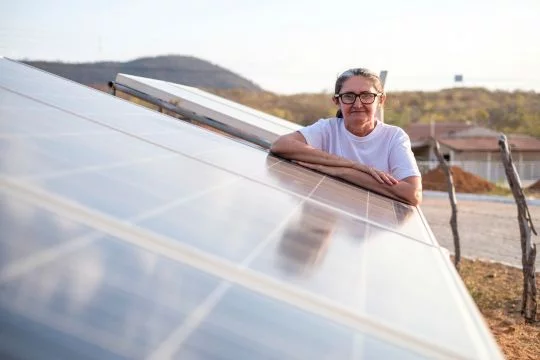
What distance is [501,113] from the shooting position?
7875 centimetres

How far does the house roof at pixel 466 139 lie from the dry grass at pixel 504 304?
30.1 metres

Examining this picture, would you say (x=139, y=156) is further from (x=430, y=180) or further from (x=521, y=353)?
(x=430, y=180)

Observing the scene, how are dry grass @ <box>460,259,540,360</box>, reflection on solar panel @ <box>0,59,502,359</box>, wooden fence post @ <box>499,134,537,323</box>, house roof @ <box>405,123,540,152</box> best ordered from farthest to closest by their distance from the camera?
house roof @ <box>405,123,540,152</box>, wooden fence post @ <box>499,134,537,323</box>, dry grass @ <box>460,259,540,360</box>, reflection on solar panel @ <box>0,59,502,359</box>

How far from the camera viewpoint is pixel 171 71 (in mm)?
55938

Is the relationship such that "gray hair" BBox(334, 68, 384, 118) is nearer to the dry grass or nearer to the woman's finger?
the woman's finger

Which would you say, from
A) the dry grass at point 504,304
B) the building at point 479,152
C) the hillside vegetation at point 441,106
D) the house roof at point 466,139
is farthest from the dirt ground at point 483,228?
the hillside vegetation at point 441,106

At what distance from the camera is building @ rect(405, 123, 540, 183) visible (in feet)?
124

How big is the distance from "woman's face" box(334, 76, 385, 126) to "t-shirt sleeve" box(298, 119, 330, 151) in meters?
0.27

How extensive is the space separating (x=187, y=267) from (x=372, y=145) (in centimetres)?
267

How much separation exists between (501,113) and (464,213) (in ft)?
205

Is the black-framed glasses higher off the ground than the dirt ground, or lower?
higher

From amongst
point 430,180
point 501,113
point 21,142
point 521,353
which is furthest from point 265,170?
point 501,113

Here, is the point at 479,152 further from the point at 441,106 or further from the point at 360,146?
the point at 360,146

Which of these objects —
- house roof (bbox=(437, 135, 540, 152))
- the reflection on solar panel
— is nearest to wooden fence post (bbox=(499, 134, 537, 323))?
the reflection on solar panel
